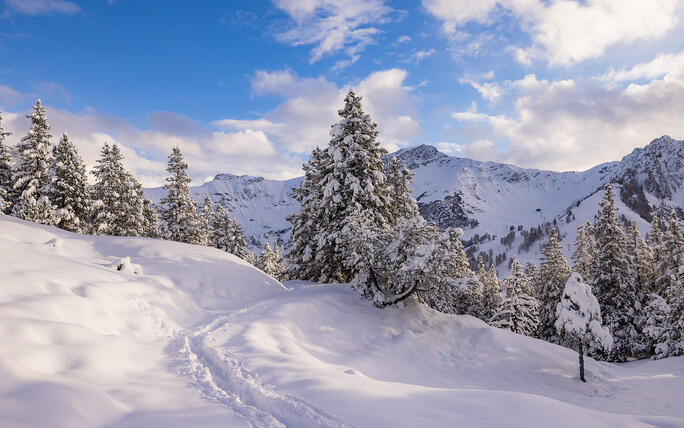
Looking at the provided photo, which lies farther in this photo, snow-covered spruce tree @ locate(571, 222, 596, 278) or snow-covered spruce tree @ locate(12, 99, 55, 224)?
snow-covered spruce tree @ locate(571, 222, 596, 278)

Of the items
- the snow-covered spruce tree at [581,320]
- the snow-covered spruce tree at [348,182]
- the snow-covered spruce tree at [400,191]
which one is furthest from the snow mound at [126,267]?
the snow-covered spruce tree at [581,320]

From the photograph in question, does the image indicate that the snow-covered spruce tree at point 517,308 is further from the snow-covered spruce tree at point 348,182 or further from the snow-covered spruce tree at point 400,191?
the snow-covered spruce tree at point 348,182

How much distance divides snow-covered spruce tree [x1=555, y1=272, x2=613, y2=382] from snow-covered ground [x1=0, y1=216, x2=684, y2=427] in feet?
6.37

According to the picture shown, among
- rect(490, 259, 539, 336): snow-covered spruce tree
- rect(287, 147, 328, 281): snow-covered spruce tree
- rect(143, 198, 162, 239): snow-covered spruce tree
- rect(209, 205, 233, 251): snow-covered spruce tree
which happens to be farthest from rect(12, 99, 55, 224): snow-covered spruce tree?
rect(490, 259, 539, 336): snow-covered spruce tree

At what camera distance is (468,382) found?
15.0 meters

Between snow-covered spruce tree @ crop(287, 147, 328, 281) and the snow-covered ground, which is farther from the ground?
snow-covered spruce tree @ crop(287, 147, 328, 281)

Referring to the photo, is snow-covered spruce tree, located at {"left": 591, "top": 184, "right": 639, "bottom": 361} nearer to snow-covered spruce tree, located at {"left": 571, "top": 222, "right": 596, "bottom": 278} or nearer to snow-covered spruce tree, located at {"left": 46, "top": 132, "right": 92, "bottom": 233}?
snow-covered spruce tree, located at {"left": 571, "top": 222, "right": 596, "bottom": 278}

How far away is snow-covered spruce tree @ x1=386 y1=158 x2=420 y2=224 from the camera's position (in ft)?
88.5

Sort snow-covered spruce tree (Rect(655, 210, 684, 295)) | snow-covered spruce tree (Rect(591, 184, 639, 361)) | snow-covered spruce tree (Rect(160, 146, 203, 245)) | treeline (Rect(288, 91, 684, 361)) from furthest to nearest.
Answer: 1. snow-covered spruce tree (Rect(160, 146, 203, 245))
2. snow-covered spruce tree (Rect(591, 184, 639, 361))
3. snow-covered spruce tree (Rect(655, 210, 684, 295))
4. treeline (Rect(288, 91, 684, 361))

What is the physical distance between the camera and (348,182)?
22266 millimetres

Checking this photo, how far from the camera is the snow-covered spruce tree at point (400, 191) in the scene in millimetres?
26984

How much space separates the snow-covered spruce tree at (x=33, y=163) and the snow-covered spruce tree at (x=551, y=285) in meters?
48.2

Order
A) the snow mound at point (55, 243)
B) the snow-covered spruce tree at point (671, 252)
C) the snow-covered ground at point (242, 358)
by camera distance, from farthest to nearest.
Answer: the snow-covered spruce tree at point (671, 252) < the snow mound at point (55, 243) < the snow-covered ground at point (242, 358)

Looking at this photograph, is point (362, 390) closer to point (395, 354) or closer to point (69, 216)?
point (395, 354)
